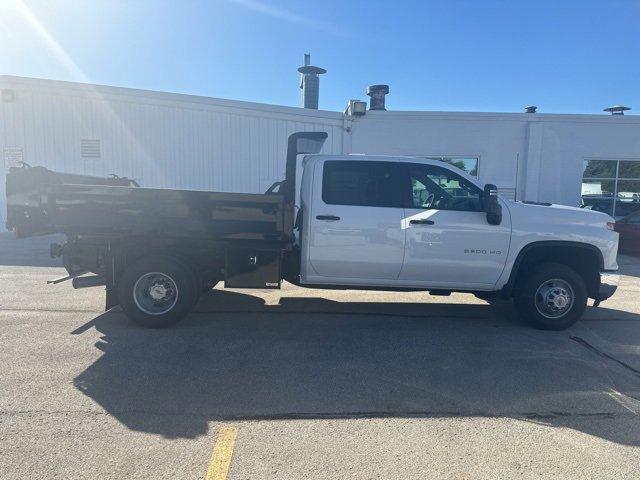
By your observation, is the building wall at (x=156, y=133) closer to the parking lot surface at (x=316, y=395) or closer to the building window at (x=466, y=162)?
the building window at (x=466, y=162)

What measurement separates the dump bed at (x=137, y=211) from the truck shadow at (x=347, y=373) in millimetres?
1174

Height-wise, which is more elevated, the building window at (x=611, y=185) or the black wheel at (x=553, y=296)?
the building window at (x=611, y=185)

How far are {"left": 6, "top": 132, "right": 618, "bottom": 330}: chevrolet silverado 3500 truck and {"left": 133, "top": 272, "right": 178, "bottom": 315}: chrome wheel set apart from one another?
1 cm

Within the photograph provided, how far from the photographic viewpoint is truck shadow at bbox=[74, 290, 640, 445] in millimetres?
3453

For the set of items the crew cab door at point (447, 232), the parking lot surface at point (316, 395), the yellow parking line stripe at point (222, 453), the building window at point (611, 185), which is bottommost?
the yellow parking line stripe at point (222, 453)

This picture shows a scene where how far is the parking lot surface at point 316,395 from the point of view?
9.30 feet

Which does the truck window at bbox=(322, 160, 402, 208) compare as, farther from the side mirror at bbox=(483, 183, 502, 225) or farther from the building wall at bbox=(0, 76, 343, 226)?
the building wall at bbox=(0, 76, 343, 226)

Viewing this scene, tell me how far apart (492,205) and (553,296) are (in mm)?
1401

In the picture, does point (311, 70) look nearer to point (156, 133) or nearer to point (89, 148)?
point (156, 133)

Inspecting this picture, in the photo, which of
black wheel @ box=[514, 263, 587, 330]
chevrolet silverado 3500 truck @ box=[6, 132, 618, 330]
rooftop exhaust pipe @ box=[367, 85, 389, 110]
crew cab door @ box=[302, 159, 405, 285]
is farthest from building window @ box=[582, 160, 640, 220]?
crew cab door @ box=[302, 159, 405, 285]

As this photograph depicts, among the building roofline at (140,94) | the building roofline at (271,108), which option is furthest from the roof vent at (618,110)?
the building roofline at (140,94)

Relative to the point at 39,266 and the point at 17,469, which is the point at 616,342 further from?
the point at 39,266

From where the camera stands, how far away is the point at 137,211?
5117 mm

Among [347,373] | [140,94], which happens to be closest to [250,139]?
[140,94]
